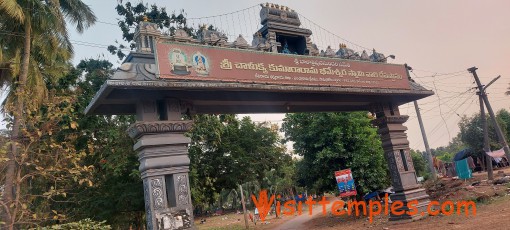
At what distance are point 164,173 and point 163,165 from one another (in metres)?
0.17

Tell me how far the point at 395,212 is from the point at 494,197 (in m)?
5.95

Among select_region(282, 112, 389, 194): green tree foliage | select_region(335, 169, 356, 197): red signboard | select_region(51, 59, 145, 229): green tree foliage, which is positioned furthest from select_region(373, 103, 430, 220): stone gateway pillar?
select_region(51, 59, 145, 229): green tree foliage

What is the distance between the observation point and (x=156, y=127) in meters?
7.85

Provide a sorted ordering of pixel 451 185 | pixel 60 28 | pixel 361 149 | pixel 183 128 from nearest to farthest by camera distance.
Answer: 1. pixel 183 128
2. pixel 60 28
3. pixel 361 149
4. pixel 451 185

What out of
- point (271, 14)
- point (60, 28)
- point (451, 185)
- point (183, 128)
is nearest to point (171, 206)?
point (183, 128)

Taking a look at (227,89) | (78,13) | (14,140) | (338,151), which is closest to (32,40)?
(78,13)

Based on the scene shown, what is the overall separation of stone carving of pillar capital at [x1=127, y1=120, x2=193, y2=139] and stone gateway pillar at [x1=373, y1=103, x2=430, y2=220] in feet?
25.1

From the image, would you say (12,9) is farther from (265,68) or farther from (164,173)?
(265,68)

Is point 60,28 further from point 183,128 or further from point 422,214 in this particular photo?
point 422,214

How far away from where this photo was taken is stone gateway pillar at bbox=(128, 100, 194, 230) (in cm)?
736

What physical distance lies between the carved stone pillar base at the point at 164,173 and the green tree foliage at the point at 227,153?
7224 mm

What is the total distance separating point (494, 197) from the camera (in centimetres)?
1484

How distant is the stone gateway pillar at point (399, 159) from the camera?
1198cm

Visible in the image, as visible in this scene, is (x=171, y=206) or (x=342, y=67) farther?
(x=342, y=67)
